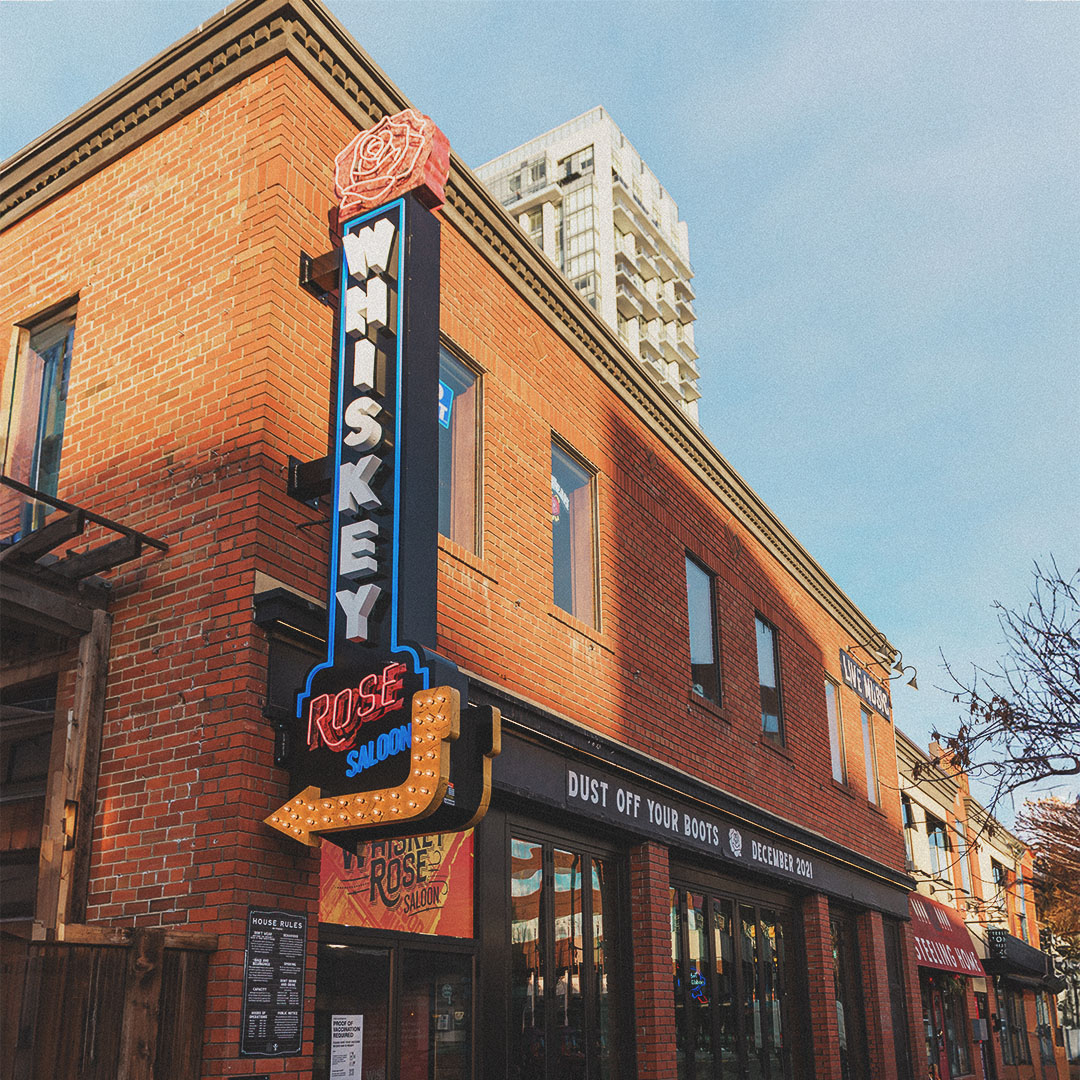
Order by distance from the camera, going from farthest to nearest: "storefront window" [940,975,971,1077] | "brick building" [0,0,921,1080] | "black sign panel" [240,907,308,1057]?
"storefront window" [940,975,971,1077] → "brick building" [0,0,921,1080] → "black sign panel" [240,907,308,1057]

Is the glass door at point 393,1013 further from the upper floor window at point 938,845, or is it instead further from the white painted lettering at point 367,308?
the upper floor window at point 938,845

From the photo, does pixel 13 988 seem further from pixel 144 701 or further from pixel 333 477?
pixel 333 477

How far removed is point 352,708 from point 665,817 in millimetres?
5797

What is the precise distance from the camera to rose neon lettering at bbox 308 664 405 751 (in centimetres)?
654

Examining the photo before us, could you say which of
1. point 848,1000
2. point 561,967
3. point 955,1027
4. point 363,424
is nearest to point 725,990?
point 561,967

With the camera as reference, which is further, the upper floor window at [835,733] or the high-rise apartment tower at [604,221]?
the high-rise apartment tower at [604,221]

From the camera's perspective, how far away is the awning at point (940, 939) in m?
20.5

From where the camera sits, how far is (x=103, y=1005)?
575 centimetres

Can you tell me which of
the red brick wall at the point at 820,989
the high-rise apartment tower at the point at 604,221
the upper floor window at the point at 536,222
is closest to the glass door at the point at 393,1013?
the red brick wall at the point at 820,989

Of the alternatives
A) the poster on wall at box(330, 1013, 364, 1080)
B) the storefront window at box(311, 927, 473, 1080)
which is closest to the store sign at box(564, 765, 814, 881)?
the storefront window at box(311, 927, 473, 1080)

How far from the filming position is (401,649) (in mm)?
6621

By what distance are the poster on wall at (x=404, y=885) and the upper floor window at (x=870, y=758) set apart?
41.5 ft

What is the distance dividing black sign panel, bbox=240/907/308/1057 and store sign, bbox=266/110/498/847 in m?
0.54

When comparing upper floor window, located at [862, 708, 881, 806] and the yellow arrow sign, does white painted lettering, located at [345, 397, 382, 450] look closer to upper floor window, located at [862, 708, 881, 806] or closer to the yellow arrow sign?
the yellow arrow sign
